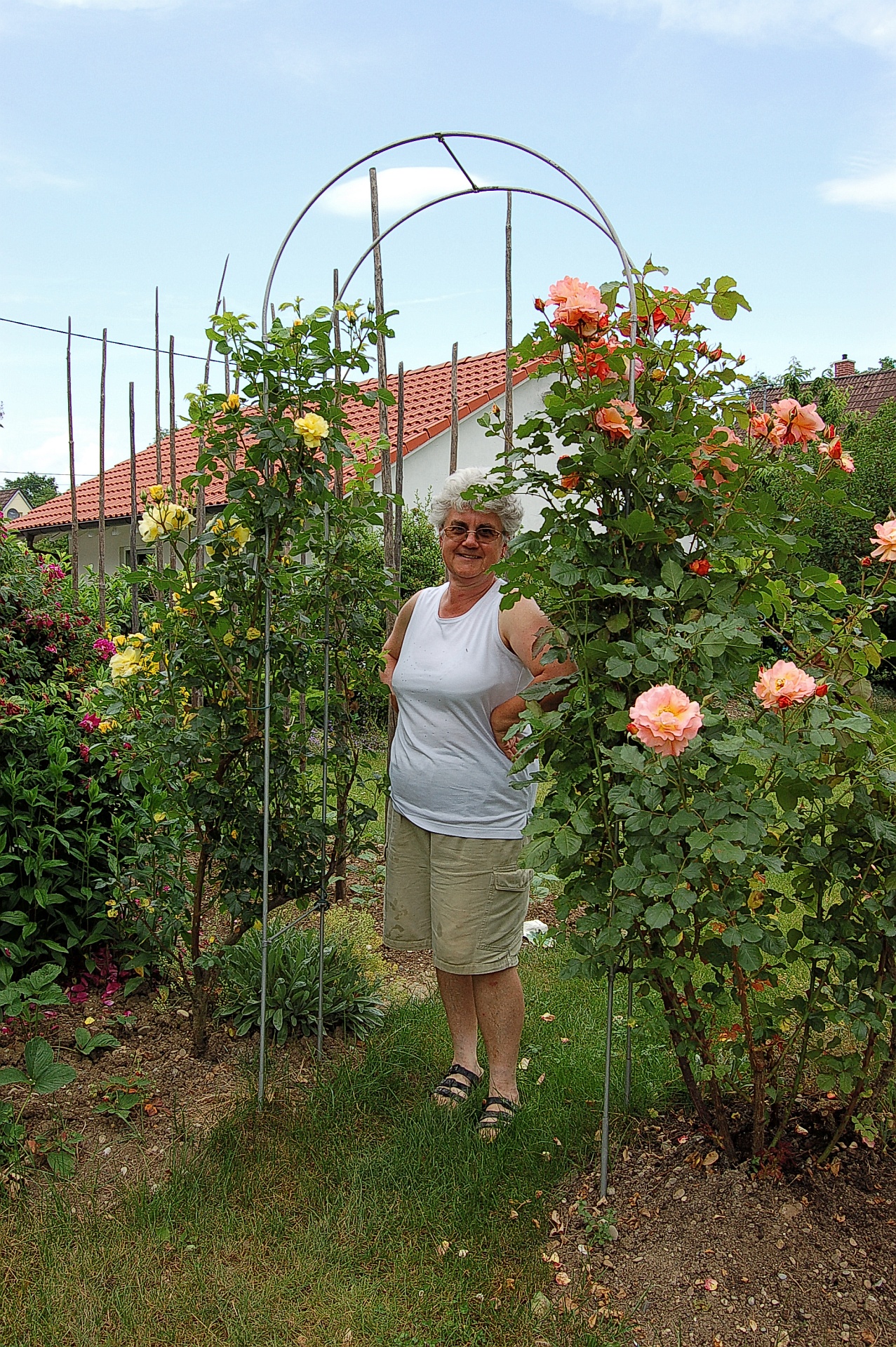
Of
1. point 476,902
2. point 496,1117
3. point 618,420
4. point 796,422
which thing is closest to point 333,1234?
point 496,1117

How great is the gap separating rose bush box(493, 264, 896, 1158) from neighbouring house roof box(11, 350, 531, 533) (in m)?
6.44

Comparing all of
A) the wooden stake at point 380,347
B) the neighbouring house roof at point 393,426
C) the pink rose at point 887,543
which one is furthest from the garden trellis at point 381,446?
the neighbouring house roof at point 393,426

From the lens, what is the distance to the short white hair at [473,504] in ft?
8.28

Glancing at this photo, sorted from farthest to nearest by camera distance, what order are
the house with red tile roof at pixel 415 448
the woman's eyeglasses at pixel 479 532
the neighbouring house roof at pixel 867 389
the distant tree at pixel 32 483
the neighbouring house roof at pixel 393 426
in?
the distant tree at pixel 32 483 → the neighbouring house roof at pixel 867 389 → the house with red tile roof at pixel 415 448 → the neighbouring house roof at pixel 393 426 → the woman's eyeglasses at pixel 479 532

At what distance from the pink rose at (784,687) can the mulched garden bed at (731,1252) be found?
3.55 feet

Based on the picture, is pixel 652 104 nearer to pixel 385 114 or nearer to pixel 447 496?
pixel 385 114

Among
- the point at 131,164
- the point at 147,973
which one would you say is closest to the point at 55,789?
the point at 147,973

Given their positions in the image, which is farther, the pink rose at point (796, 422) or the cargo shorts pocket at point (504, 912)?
the cargo shorts pocket at point (504, 912)

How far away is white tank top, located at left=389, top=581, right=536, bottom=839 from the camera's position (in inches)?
97.0

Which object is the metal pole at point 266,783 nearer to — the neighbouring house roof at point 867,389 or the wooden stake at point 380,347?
the wooden stake at point 380,347

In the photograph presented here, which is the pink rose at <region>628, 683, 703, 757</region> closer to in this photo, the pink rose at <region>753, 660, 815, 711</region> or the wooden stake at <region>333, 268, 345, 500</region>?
the pink rose at <region>753, 660, 815, 711</region>

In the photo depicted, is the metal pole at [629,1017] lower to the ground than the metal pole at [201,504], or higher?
lower

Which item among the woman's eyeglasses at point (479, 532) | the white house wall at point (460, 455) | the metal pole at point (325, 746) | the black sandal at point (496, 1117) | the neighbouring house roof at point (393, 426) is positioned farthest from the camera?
the white house wall at point (460, 455)

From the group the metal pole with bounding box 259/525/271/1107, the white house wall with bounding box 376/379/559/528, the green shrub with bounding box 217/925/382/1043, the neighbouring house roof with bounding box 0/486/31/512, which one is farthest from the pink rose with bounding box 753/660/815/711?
the neighbouring house roof with bounding box 0/486/31/512
